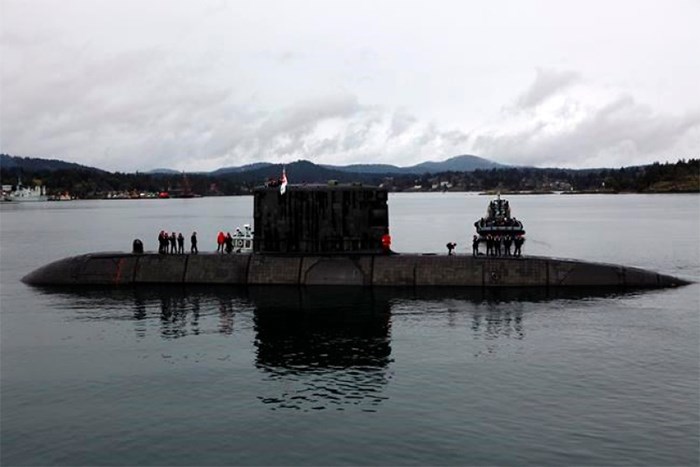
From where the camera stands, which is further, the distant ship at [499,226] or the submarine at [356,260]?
the distant ship at [499,226]

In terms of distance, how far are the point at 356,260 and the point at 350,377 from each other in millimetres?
16296

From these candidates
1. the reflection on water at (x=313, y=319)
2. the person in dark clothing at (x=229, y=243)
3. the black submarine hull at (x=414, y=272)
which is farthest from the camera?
the person in dark clothing at (x=229, y=243)

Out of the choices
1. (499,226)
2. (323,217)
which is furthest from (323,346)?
(499,226)

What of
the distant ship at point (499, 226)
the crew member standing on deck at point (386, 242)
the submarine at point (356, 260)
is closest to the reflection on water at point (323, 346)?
the submarine at point (356, 260)

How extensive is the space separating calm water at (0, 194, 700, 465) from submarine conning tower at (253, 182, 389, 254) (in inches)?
104

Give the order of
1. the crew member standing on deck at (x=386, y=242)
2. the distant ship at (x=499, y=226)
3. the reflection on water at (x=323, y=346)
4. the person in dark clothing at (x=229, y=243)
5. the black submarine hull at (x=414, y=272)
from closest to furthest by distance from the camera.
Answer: the reflection on water at (x=323, y=346) → the black submarine hull at (x=414, y=272) → the crew member standing on deck at (x=386, y=242) → the person in dark clothing at (x=229, y=243) → the distant ship at (x=499, y=226)

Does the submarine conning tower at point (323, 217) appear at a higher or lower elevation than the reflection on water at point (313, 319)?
higher

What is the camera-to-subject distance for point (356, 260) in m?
38.6

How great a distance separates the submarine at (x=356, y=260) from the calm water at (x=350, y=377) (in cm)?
124

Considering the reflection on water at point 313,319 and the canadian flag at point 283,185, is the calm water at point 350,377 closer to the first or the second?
the reflection on water at point 313,319

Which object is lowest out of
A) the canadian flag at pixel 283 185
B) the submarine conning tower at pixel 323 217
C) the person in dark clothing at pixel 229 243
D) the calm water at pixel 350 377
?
the calm water at pixel 350 377

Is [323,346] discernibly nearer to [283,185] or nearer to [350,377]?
[350,377]

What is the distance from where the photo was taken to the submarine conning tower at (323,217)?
37.9 m

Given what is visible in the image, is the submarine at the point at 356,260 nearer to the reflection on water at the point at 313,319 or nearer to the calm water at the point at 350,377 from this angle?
the reflection on water at the point at 313,319
